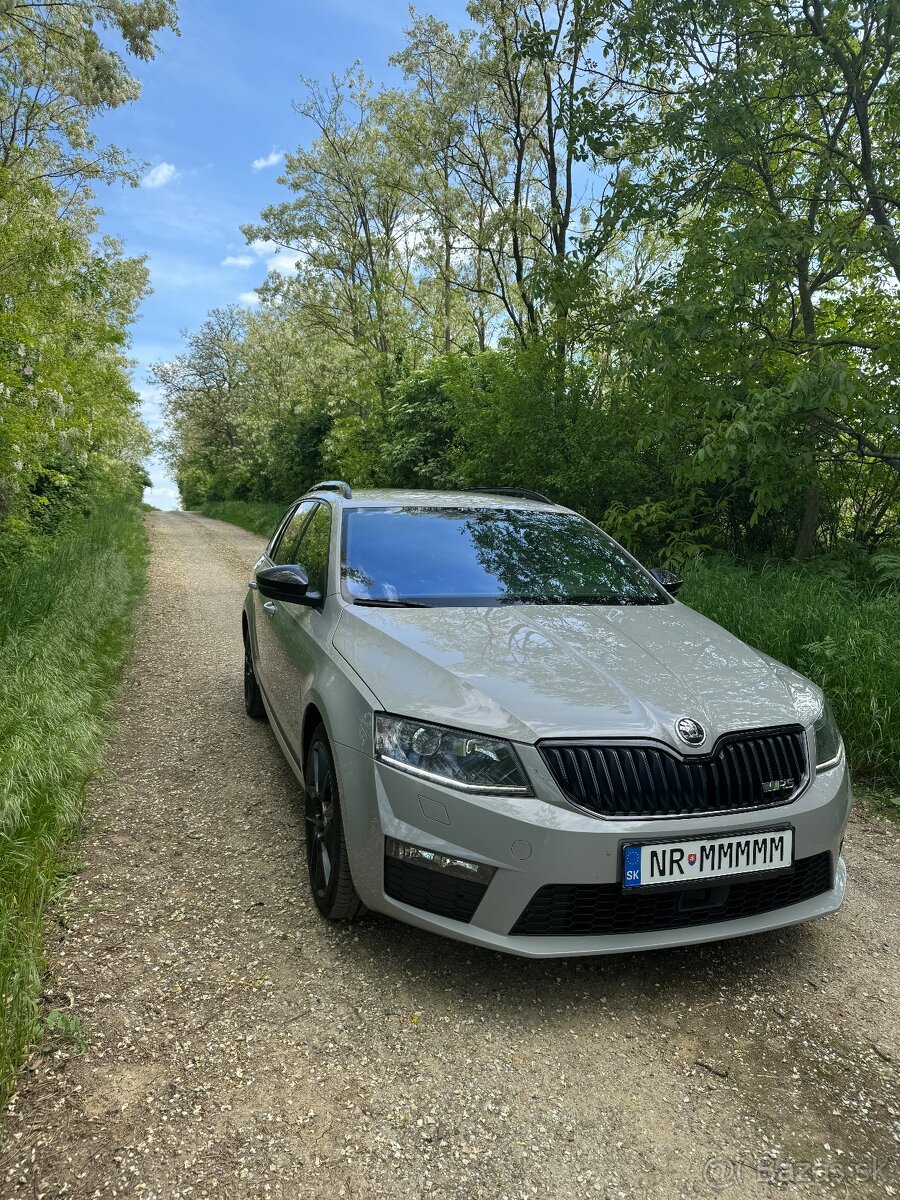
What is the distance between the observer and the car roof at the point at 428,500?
3994 millimetres

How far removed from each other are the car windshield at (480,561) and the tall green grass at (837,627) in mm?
1734

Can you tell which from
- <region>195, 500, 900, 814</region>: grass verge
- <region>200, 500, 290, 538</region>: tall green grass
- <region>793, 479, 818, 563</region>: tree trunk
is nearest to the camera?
<region>195, 500, 900, 814</region>: grass verge

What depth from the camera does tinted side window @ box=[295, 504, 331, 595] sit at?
3.61 meters

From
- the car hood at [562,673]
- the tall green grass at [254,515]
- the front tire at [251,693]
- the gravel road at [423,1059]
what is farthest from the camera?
the tall green grass at [254,515]

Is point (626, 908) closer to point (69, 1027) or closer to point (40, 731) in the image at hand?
point (69, 1027)

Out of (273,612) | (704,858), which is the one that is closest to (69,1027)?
(704,858)

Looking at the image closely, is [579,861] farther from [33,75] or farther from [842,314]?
A: [33,75]

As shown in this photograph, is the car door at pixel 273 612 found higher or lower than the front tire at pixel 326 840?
higher

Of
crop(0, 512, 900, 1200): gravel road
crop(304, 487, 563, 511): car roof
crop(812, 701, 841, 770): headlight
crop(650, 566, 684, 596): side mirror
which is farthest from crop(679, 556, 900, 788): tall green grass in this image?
crop(304, 487, 563, 511): car roof

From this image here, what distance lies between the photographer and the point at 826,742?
2.73m

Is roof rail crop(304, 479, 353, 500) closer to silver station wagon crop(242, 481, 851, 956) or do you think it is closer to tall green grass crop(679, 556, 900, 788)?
silver station wagon crop(242, 481, 851, 956)

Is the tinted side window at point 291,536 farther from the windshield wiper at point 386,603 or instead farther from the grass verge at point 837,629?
the grass verge at point 837,629

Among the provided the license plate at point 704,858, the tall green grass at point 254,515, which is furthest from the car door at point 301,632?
the tall green grass at point 254,515

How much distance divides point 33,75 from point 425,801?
1626 centimetres
